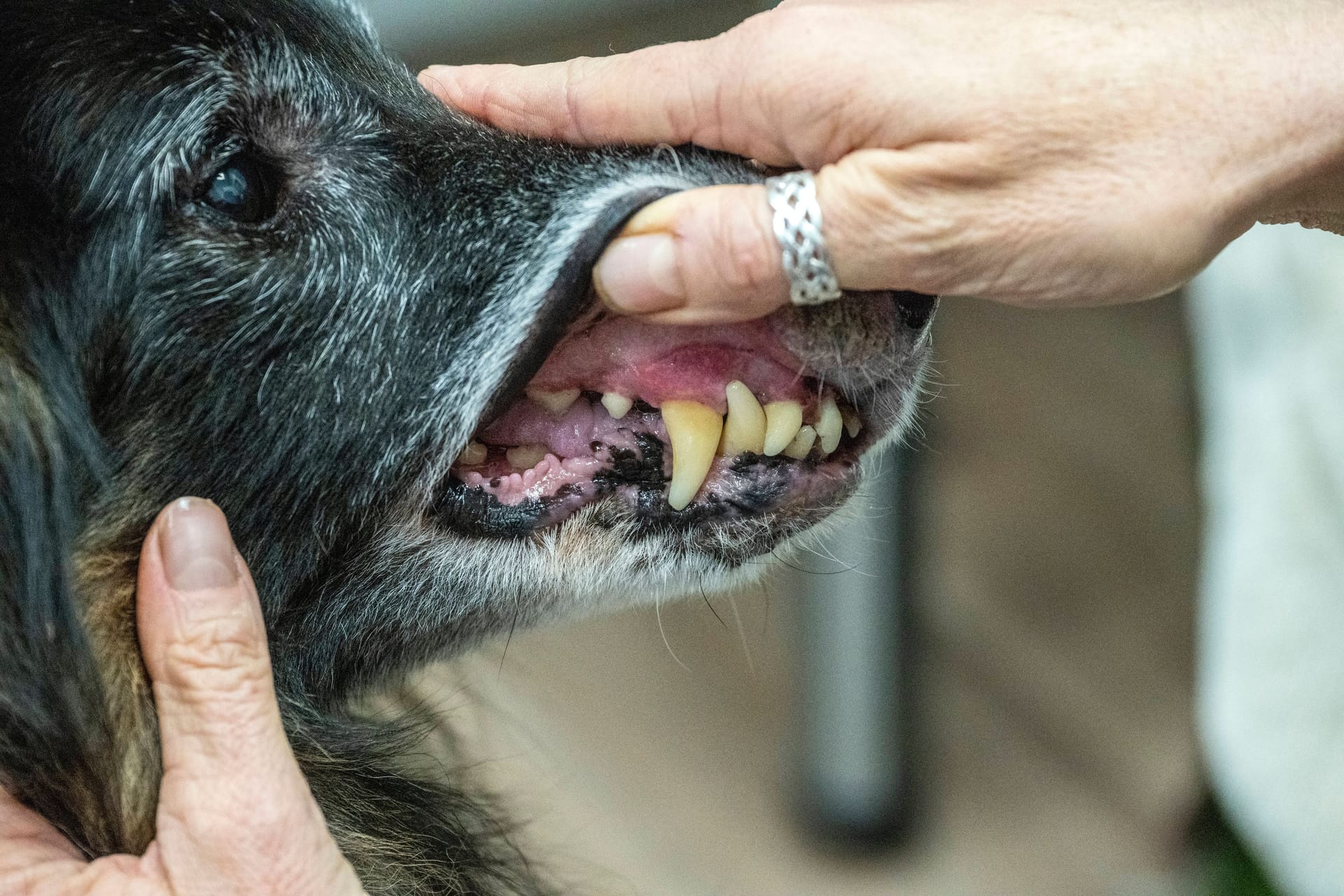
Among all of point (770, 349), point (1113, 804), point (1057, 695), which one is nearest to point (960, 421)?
point (1057, 695)

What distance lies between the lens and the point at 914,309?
1.13 metres

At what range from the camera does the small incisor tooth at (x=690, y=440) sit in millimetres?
1099

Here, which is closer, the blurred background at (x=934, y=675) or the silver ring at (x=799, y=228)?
the silver ring at (x=799, y=228)

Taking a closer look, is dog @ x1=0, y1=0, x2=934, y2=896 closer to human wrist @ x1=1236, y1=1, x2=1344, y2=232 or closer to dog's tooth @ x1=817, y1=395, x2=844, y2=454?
dog's tooth @ x1=817, y1=395, x2=844, y2=454

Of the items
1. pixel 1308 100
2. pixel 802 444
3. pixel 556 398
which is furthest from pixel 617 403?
pixel 1308 100

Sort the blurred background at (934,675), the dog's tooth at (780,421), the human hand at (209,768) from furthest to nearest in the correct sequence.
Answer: the blurred background at (934,675), the dog's tooth at (780,421), the human hand at (209,768)

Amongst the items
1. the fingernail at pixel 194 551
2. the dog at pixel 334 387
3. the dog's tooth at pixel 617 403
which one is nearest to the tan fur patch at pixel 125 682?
the dog at pixel 334 387

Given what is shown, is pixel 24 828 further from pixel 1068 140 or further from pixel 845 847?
pixel 845 847

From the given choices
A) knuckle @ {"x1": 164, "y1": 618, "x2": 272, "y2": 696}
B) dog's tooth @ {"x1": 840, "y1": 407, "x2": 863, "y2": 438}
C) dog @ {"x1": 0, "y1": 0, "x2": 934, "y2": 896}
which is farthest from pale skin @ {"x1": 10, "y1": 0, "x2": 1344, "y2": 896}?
dog's tooth @ {"x1": 840, "y1": 407, "x2": 863, "y2": 438}

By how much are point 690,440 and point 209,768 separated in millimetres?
450

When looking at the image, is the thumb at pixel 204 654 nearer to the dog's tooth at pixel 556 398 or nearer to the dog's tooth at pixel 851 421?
the dog's tooth at pixel 556 398

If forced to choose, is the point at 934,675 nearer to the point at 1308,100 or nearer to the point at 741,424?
the point at 741,424

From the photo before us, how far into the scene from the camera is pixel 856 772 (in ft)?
7.41

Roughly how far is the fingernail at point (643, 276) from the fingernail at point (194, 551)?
35 centimetres
